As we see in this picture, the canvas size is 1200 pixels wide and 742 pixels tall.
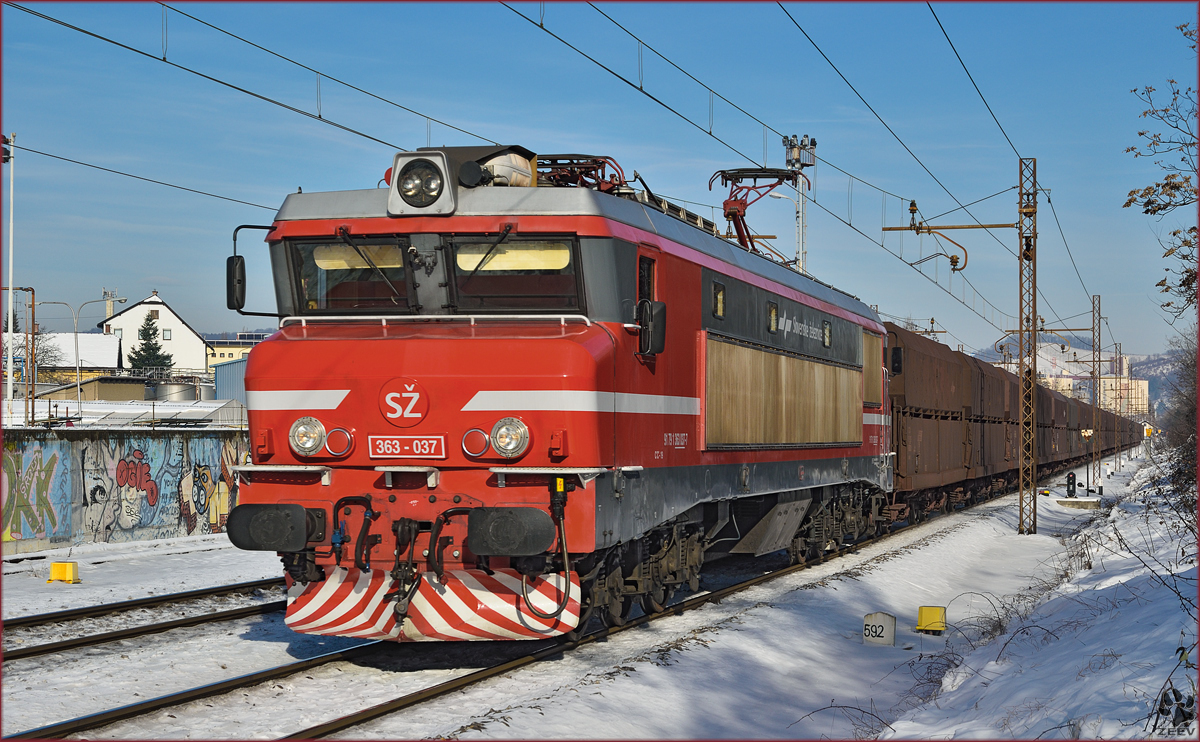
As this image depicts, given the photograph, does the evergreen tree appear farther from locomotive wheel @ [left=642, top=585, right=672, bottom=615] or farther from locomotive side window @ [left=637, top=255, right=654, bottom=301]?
locomotive side window @ [left=637, top=255, right=654, bottom=301]

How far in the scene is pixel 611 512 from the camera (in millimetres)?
9766

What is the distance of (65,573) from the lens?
16.5 metres

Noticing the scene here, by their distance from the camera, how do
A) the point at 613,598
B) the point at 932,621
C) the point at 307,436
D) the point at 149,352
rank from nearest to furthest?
the point at 307,436, the point at 613,598, the point at 932,621, the point at 149,352

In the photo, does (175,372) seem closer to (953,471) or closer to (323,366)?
(953,471)

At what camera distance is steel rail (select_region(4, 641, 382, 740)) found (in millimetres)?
7785

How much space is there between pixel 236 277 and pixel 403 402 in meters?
2.24

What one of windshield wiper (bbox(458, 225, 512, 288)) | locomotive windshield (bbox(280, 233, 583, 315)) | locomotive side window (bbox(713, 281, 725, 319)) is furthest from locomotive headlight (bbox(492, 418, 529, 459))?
locomotive side window (bbox(713, 281, 725, 319))

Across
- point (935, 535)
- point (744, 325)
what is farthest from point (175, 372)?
point (744, 325)

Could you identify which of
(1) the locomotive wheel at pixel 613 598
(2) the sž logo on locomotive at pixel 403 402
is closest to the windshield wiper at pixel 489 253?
(2) the sž logo on locomotive at pixel 403 402

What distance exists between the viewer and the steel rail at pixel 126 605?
1246 cm

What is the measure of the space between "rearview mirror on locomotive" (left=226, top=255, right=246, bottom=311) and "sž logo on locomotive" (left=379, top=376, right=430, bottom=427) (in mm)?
1941

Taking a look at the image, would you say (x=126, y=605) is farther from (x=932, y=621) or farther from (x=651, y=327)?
(x=932, y=621)

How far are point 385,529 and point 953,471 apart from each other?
24.9m

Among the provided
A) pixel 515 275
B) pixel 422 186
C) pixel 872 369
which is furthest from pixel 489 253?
pixel 872 369
